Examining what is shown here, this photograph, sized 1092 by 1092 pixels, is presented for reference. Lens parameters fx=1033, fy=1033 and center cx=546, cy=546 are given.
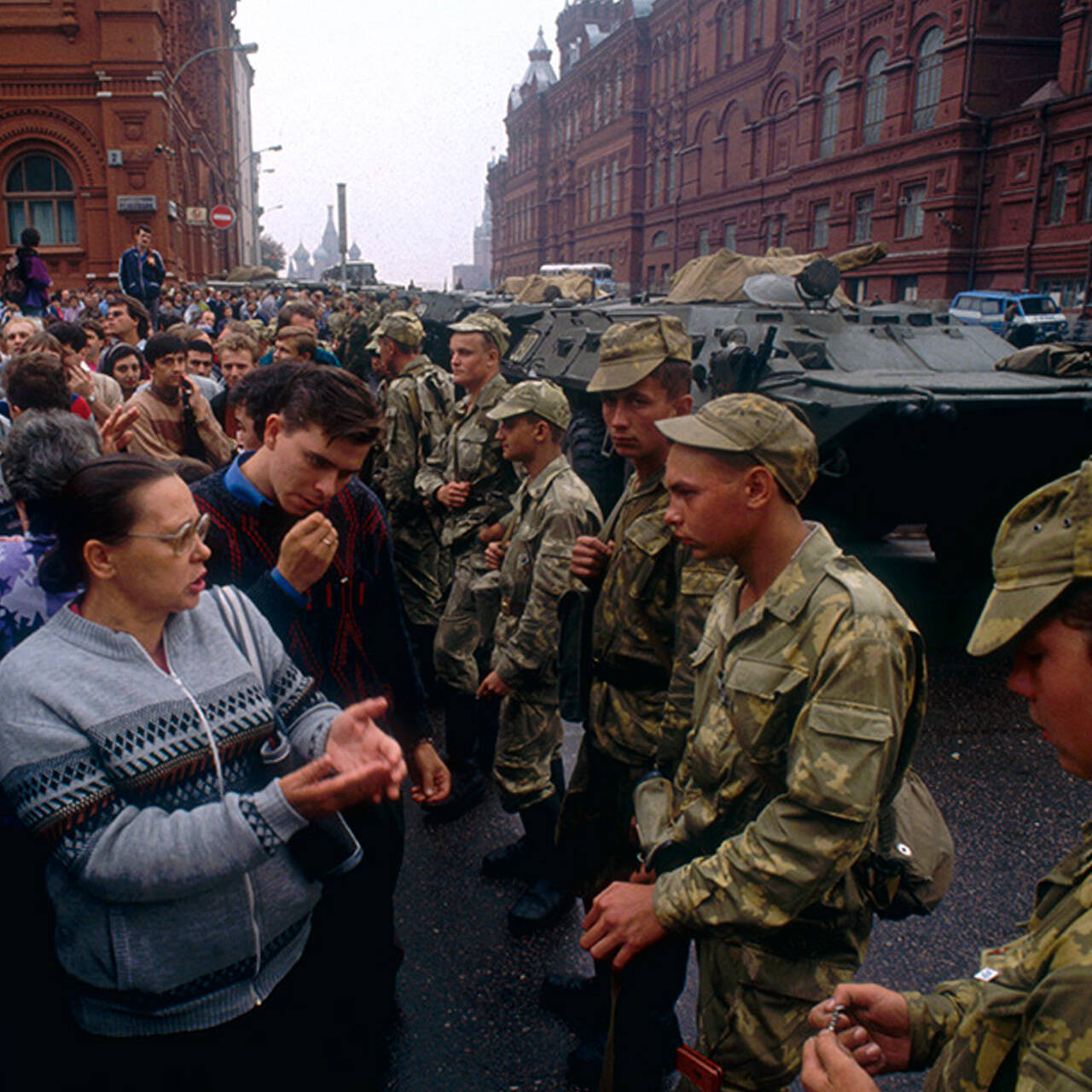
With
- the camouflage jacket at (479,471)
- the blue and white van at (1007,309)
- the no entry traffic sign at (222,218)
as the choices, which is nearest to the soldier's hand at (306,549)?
the camouflage jacket at (479,471)

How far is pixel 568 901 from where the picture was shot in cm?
379

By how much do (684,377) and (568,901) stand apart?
6.41 ft

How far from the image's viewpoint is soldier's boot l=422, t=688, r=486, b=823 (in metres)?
4.60

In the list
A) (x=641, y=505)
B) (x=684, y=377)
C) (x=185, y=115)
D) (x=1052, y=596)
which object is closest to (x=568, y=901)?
(x=641, y=505)

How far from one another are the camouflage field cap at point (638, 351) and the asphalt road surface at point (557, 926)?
1.95m

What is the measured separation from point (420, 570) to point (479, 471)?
77 cm

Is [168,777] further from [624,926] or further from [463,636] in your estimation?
[463,636]

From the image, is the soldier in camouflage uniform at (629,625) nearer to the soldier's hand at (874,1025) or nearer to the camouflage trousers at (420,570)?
the soldier's hand at (874,1025)

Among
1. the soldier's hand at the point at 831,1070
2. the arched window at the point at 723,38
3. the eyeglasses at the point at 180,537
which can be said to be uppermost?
the arched window at the point at 723,38

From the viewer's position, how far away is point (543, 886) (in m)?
3.78

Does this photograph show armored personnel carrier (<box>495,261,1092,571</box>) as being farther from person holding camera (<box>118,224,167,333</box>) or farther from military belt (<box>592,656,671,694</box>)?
person holding camera (<box>118,224,167,333</box>)

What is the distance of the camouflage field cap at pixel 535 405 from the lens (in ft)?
12.6

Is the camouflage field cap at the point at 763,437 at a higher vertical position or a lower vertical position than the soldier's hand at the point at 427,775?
higher

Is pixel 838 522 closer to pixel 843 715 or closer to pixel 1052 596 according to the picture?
pixel 843 715
